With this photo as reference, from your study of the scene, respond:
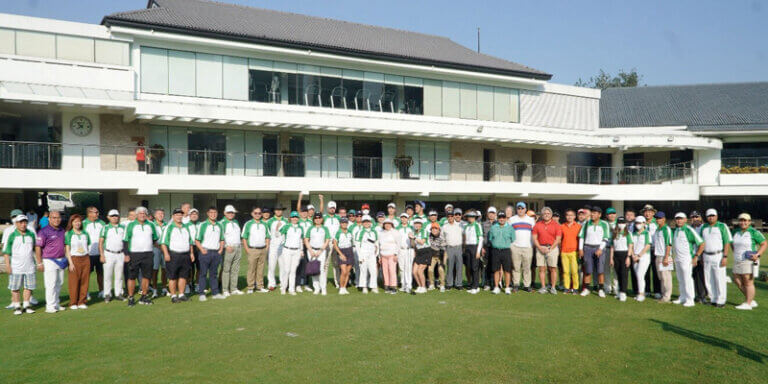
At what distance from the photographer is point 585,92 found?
32.9 m

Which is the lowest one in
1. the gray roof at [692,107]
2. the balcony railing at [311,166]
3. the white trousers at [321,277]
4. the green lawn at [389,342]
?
the green lawn at [389,342]

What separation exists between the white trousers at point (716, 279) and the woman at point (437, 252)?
5.11m

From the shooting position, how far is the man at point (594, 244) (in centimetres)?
1188

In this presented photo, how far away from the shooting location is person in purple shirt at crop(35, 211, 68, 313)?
10289 millimetres

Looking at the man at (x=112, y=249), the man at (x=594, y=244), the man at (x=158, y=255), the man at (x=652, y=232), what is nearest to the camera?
the man at (x=112, y=249)

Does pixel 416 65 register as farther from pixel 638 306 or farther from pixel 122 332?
pixel 122 332

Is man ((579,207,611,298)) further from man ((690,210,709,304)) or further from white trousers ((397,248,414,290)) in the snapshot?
white trousers ((397,248,414,290))

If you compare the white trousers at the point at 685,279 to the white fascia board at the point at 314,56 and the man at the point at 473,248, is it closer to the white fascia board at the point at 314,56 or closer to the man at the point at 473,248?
the man at the point at 473,248

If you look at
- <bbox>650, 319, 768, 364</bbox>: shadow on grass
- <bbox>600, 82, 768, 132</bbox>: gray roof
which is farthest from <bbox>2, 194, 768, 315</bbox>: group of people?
<bbox>600, 82, 768, 132</bbox>: gray roof

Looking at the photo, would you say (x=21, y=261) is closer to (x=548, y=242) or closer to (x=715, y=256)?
(x=548, y=242)

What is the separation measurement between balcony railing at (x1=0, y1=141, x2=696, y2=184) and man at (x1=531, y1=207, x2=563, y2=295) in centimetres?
1410

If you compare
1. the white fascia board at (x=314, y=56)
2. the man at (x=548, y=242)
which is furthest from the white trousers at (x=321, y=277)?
the white fascia board at (x=314, y=56)

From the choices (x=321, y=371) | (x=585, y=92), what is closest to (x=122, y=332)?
(x=321, y=371)

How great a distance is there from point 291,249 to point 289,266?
1.26 ft
